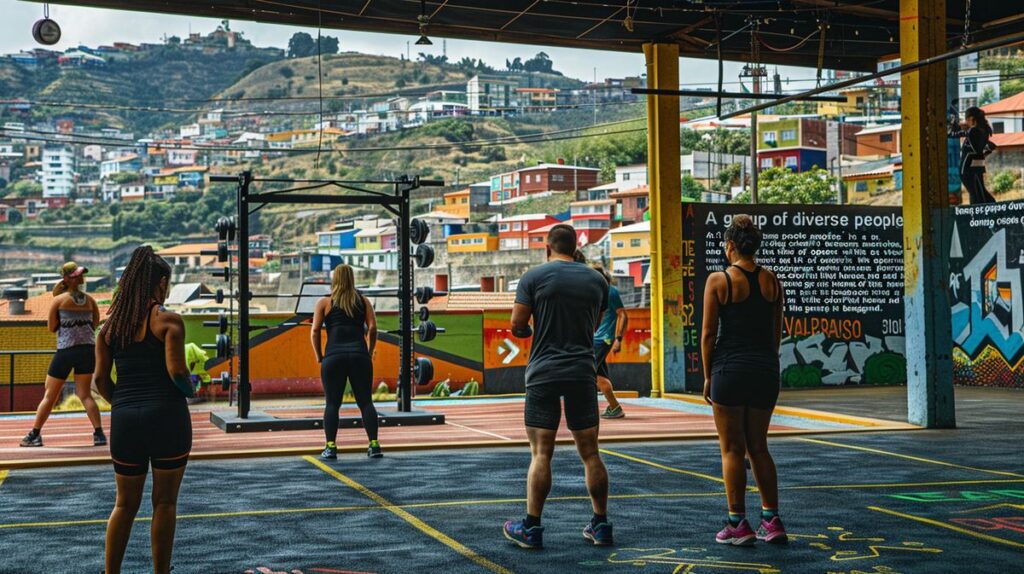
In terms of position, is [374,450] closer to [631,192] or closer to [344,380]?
[344,380]

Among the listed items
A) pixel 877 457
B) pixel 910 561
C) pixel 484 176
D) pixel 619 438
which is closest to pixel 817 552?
pixel 910 561

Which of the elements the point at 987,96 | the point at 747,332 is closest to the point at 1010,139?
the point at 987,96

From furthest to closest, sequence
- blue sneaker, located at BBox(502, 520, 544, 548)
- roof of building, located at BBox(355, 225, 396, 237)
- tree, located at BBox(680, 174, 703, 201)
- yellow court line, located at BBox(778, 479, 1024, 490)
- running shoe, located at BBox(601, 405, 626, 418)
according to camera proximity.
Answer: roof of building, located at BBox(355, 225, 396, 237) → tree, located at BBox(680, 174, 703, 201) → running shoe, located at BBox(601, 405, 626, 418) → yellow court line, located at BBox(778, 479, 1024, 490) → blue sneaker, located at BBox(502, 520, 544, 548)

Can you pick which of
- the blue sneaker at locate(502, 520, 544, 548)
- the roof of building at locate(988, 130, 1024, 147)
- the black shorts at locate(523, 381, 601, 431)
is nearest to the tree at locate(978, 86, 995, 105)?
the roof of building at locate(988, 130, 1024, 147)

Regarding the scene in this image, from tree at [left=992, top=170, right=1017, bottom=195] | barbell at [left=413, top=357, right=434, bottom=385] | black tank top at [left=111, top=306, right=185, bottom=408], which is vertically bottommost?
barbell at [left=413, top=357, right=434, bottom=385]

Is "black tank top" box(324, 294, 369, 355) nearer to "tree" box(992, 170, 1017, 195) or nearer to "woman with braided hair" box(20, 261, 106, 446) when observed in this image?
"woman with braided hair" box(20, 261, 106, 446)

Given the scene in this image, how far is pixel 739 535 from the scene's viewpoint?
6.71 metres

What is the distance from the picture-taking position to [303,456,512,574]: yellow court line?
632 cm

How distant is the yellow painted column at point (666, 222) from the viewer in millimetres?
17625

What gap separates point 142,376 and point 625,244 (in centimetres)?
9748

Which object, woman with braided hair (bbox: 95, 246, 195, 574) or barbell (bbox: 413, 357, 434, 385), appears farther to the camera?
barbell (bbox: 413, 357, 434, 385)

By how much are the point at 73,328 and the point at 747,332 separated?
7.43 m

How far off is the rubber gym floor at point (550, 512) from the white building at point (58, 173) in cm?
18269

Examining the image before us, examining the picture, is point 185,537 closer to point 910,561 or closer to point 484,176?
point 910,561
